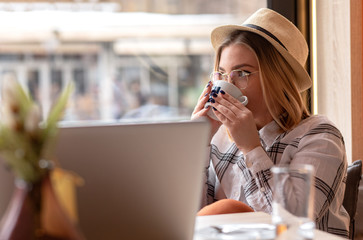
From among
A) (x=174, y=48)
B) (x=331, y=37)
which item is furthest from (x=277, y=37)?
(x=174, y=48)

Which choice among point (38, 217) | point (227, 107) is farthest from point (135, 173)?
point (227, 107)

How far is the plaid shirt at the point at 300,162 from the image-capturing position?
1.74 m

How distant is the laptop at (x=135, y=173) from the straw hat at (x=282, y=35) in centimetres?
117

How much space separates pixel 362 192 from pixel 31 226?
153cm

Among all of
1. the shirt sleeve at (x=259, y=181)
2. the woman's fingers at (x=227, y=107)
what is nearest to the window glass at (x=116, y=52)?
the woman's fingers at (x=227, y=107)

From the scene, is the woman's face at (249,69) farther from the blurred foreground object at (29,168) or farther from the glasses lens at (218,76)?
the blurred foreground object at (29,168)

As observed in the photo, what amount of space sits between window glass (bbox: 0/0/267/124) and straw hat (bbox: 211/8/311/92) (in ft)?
2.70

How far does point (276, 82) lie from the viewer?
198 centimetres

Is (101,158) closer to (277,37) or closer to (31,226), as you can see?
(31,226)

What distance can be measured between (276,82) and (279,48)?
0.38ft

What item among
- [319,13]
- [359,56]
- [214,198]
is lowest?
[214,198]

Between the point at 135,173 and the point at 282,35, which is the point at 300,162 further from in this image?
the point at 135,173

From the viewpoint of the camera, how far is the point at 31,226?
0.71 m

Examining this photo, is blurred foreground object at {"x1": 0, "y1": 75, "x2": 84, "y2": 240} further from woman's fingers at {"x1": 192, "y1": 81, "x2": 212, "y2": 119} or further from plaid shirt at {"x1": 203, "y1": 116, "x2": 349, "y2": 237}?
woman's fingers at {"x1": 192, "y1": 81, "x2": 212, "y2": 119}
